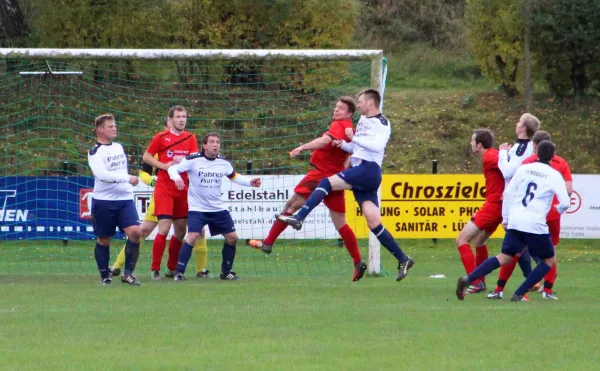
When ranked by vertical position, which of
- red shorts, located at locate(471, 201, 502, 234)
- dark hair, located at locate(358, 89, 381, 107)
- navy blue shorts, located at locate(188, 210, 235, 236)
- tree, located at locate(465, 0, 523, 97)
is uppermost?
tree, located at locate(465, 0, 523, 97)

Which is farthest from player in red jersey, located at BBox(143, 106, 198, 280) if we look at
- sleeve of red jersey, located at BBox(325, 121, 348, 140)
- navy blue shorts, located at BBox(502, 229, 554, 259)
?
navy blue shorts, located at BBox(502, 229, 554, 259)

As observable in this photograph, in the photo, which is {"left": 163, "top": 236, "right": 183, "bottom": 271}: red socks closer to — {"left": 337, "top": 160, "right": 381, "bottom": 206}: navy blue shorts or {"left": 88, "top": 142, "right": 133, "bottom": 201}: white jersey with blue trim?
{"left": 88, "top": 142, "right": 133, "bottom": 201}: white jersey with blue trim

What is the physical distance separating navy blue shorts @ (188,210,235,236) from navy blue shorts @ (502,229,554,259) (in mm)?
3967

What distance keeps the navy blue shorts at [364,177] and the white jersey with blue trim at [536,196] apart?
1.70 m

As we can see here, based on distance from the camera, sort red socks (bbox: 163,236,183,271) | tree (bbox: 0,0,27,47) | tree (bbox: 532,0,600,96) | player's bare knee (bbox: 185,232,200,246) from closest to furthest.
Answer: player's bare knee (bbox: 185,232,200,246) < red socks (bbox: 163,236,183,271) < tree (bbox: 532,0,600,96) < tree (bbox: 0,0,27,47)

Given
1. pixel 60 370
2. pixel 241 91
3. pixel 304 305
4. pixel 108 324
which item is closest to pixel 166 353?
pixel 60 370

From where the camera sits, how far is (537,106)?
31094 mm

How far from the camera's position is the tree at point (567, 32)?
97.8 feet

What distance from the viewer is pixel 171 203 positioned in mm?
13117

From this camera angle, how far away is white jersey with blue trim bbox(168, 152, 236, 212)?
13.0 m

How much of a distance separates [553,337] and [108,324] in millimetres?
3752

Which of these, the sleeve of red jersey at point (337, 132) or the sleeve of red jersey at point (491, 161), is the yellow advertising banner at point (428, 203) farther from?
the sleeve of red jersey at point (337, 132)

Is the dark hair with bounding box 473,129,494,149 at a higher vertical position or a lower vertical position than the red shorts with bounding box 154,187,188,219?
higher

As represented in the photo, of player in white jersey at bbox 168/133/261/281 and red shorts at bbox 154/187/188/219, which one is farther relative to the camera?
red shorts at bbox 154/187/188/219
